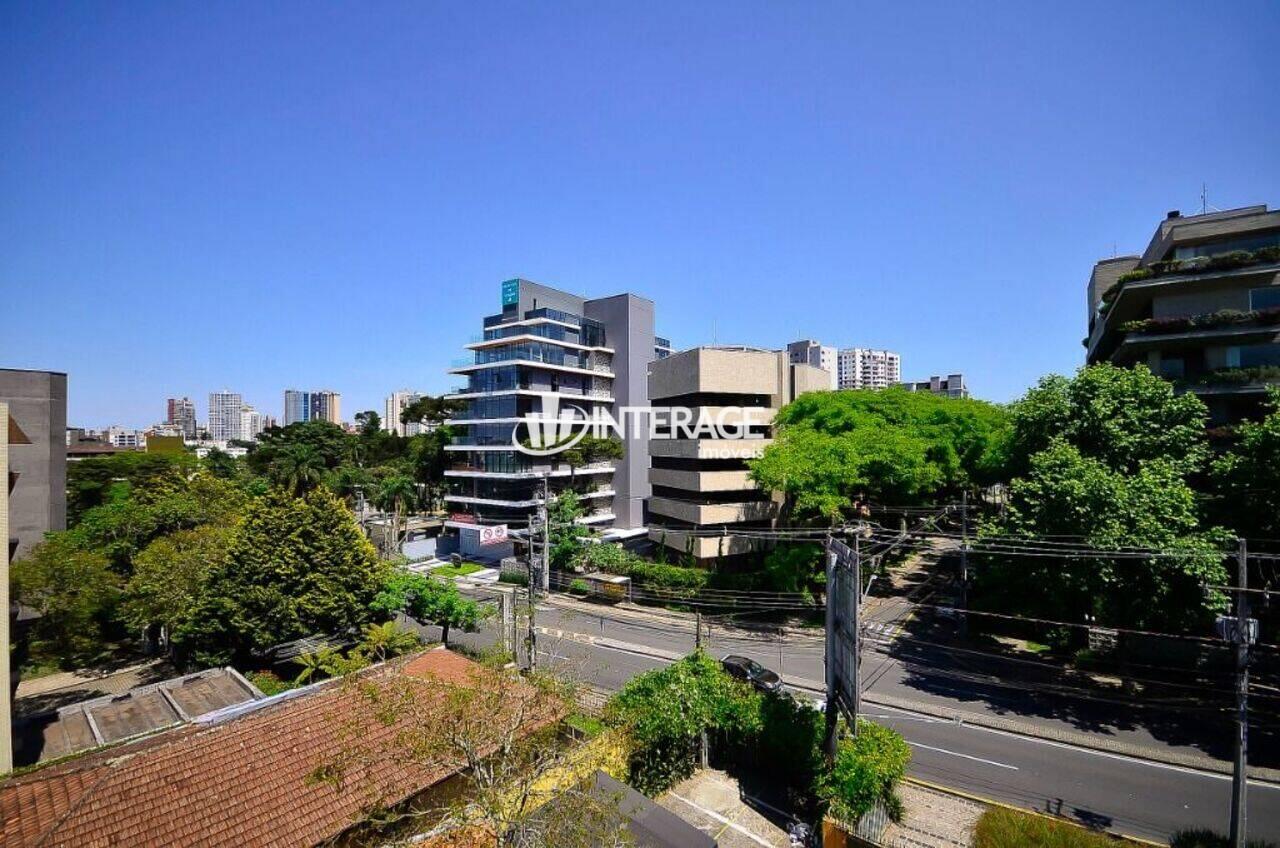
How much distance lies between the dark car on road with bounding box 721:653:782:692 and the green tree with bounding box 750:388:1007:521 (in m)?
7.18

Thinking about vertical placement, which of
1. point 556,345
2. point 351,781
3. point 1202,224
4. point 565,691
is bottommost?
point 351,781

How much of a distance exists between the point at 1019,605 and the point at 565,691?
24.5 m

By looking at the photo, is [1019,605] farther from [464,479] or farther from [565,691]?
[464,479]

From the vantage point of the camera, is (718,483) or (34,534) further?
(718,483)

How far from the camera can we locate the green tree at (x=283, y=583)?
66.4 feet

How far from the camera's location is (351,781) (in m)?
11.0

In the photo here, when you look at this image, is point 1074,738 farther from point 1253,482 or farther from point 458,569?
point 458,569

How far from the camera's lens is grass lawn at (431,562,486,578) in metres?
40.0

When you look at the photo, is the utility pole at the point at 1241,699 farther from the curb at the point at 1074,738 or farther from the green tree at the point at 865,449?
the green tree at the point at 865,449

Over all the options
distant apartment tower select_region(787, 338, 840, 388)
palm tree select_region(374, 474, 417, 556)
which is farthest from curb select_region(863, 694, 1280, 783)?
distant apartment tower select_region(787, 338, 840, 388)

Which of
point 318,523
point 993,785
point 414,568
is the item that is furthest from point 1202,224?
point 414,568

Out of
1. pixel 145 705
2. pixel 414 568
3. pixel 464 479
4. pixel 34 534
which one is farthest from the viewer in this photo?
pixel 464 479

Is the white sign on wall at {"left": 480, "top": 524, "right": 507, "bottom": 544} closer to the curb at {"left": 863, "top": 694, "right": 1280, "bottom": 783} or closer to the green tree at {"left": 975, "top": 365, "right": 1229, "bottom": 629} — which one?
the curb at {"left": 863, "top": 694, "right": 1280, "bottom": 783}

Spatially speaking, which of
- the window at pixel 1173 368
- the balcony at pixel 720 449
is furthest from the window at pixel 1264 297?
the balcony at pixel 720 449
